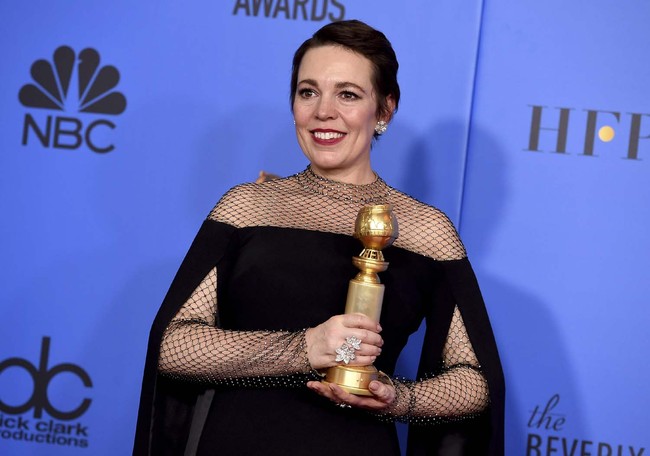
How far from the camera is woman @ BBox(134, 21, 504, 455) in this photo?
6.16 feet

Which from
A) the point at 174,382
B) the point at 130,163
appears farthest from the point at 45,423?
the point at 174,382

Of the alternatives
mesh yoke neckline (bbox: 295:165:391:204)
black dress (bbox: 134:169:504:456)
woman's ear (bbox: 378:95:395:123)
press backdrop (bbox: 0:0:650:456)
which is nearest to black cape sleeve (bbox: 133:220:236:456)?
black dress (bbox: 134:169:504:456)

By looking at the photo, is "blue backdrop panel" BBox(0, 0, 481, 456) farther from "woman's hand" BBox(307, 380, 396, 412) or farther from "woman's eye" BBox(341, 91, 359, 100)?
"woman's hand" BBox(307, 380, 396, 412)

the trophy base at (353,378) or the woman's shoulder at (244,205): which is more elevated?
the woman's shoulder at (244,205)

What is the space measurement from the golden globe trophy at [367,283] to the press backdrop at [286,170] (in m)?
1.06

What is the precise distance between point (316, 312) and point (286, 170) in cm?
96

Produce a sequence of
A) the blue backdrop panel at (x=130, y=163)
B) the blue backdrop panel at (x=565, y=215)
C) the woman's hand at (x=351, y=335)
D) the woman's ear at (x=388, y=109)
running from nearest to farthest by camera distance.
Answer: the woman's hand at (x=351, y=335) → the woman's ear at (x=388, y=109) → the blue backdrop panel at (x=565, y=215) → the blue backdrop panel at (x=130, y=163)

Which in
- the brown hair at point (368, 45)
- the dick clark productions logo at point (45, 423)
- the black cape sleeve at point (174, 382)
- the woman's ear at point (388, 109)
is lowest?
the dick clark productions logo at point (45, 423)

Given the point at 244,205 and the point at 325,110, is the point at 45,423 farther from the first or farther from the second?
the point at 325,110

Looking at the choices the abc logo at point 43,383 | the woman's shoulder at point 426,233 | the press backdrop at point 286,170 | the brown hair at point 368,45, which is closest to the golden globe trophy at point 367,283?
the woman's shoulder at point 426,233

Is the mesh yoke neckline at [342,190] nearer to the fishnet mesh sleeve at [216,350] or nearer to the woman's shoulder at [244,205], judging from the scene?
the woman's shoulder at [244,205]

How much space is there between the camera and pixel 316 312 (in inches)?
76.1

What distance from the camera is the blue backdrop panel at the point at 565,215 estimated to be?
8.73 ft

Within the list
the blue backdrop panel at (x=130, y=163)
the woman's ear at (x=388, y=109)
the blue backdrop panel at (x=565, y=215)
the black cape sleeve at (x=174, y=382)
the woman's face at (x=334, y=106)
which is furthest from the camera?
the blue backdrop panel at (x=130, y=163)
